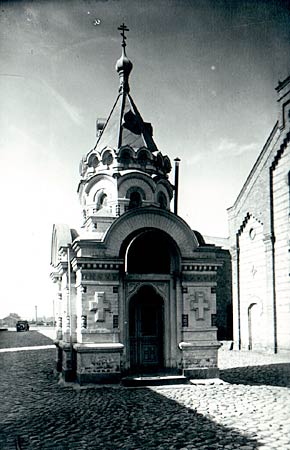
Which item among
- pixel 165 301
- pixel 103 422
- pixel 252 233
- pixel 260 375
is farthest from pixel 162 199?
pixel 103 422

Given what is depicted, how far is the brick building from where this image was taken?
21.7 meters

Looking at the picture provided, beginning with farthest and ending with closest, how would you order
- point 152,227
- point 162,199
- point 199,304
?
point 162,199, point 199,304, point 152,227

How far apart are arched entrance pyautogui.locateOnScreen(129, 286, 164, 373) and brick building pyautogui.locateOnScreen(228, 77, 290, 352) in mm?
7830

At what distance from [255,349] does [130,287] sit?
10.8 metres

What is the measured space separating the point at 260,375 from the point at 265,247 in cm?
802

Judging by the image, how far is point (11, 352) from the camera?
89.8 feet

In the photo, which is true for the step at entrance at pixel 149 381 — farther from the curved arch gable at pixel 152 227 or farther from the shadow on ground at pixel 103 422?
the curved arch gable at pixel 152 227

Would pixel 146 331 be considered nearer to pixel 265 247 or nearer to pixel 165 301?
pixel 165 301

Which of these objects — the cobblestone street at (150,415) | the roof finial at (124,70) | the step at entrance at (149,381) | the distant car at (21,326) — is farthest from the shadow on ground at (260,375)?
the distant car at (21,326)

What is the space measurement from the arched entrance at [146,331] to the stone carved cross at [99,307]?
3.83 feet

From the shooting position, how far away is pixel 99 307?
1480 centimetres

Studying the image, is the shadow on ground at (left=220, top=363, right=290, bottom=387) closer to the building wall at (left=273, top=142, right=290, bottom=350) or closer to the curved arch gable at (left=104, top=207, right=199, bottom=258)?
the building wall at (left=273, top=142, right=290, bottom=350)

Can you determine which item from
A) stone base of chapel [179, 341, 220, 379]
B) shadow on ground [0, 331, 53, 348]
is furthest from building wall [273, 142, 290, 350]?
shadow on ground [0, 331, 53, 348]

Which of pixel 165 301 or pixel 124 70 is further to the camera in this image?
pixel 124 70
